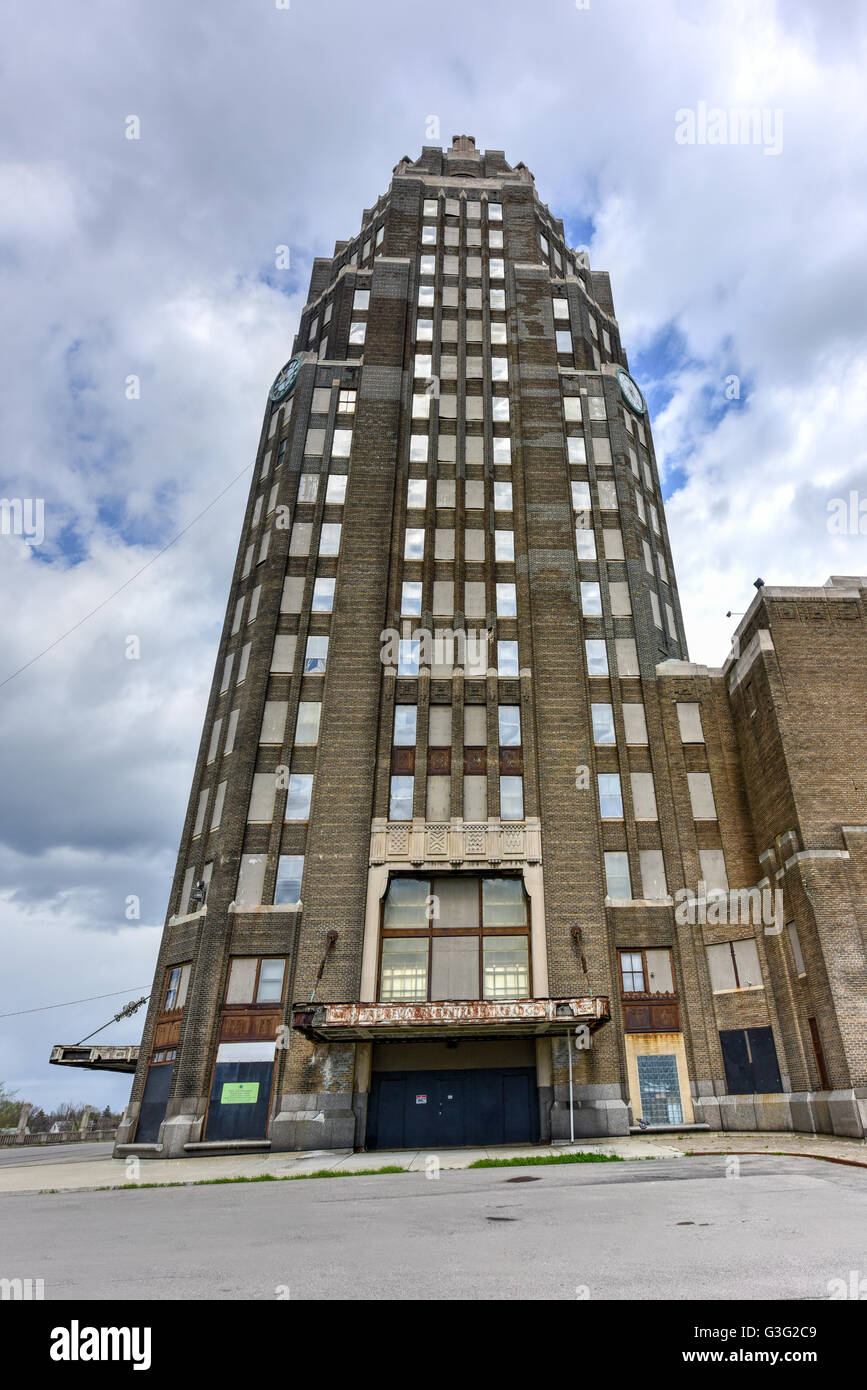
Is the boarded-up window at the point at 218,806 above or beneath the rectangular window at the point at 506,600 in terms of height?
beneath

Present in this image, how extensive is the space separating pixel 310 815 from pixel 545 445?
24.2 m

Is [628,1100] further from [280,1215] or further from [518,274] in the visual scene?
[518,274]

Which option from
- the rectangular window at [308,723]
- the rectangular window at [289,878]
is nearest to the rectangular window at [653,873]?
the rectangular window at [289,878]

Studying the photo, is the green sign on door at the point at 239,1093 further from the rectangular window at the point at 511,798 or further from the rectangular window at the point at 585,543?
the rectangular window at the point at 585,543

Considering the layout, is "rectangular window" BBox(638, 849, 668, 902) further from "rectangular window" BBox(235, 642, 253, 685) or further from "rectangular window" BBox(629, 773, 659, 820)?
"rectangular window" BBox(235, 642, 253, 685)

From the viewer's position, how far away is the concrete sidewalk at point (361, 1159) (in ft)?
67.5

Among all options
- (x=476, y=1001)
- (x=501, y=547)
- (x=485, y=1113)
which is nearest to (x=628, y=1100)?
(x=485, y=1113)

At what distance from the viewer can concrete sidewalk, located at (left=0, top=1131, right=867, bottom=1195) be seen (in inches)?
810

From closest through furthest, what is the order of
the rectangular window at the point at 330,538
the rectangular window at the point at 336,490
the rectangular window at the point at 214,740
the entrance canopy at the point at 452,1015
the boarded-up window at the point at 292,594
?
the entrance canopy at the point at 452,1015 < the rectangular window at the point at 214,740 < the boarded-up window at the point at 292,594 < the rectangular window at the point at 330,538 < the rectangular window at the point at 336,490

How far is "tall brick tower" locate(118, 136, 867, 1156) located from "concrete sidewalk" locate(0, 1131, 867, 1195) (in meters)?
1.30

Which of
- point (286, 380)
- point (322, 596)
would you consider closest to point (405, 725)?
point (322, 596)

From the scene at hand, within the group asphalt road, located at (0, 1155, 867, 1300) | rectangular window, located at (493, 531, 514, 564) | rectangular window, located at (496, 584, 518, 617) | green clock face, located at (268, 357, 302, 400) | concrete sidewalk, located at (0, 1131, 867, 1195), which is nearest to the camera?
asphalt road, located at (0, 1155, 867, 1300)

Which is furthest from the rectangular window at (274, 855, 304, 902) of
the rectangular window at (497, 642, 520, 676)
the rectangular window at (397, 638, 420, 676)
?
the rectangular window at (497, 642, 520, 676)

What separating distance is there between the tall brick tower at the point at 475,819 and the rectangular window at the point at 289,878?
17cm
